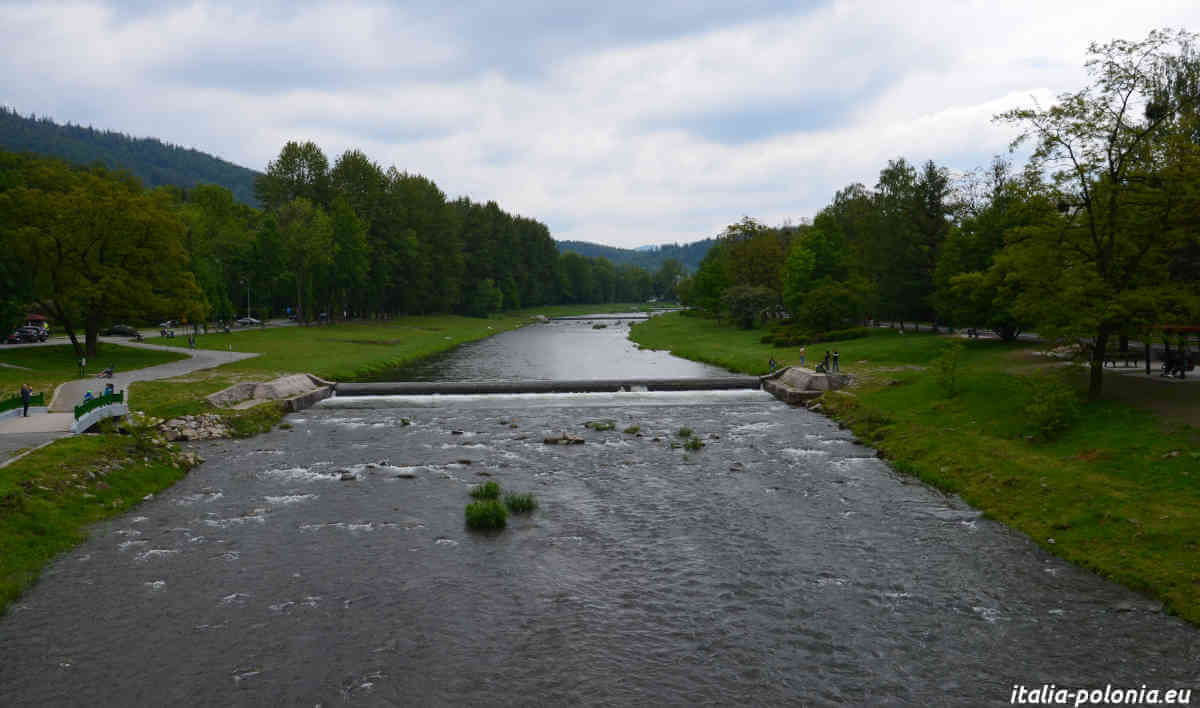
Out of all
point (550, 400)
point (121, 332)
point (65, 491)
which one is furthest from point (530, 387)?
point (121, 332)

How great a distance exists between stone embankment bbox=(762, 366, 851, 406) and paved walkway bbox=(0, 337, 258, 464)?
1520 inches

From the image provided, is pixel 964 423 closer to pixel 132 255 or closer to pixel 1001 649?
pixel 1001 649

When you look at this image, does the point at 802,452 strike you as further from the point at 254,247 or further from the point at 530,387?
the point at 254,247

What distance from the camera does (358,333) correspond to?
95.6 m

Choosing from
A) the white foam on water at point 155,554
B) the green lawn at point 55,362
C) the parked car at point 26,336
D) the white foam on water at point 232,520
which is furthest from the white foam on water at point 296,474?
the parked car at point 26,336

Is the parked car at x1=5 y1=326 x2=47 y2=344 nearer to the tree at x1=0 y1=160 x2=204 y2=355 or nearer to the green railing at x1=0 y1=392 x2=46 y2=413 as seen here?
the tree at x1=0 y1=160 x2=204 y2=355

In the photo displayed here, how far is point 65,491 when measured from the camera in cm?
2283

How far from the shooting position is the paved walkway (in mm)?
27473

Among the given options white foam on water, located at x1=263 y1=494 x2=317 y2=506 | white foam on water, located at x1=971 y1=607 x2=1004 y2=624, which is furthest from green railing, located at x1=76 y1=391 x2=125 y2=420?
white foam on water, located at x1=971 y1=607 x2=1004 y2=624

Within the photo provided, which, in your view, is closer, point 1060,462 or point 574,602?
point 574,602

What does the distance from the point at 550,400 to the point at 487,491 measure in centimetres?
2110

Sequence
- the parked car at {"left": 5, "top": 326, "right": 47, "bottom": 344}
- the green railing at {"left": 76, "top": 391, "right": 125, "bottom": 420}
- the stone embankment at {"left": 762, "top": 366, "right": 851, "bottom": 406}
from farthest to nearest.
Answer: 1. the parked car at {"left": 5, "top": 326, "right": 47, "bottom": 344}
2. the stone embankment at {"left": 762, "top": 366, "right": 851, "bottom": 406}
3. the green railing at {"left": 76, "top": 391, "right": 125, "bottom": 420}

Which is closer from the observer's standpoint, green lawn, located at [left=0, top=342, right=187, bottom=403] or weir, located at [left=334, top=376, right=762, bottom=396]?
green lawn, located at [left=0, top=342, right=187, bottom=403]

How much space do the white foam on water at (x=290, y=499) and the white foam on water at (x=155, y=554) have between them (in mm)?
4314
